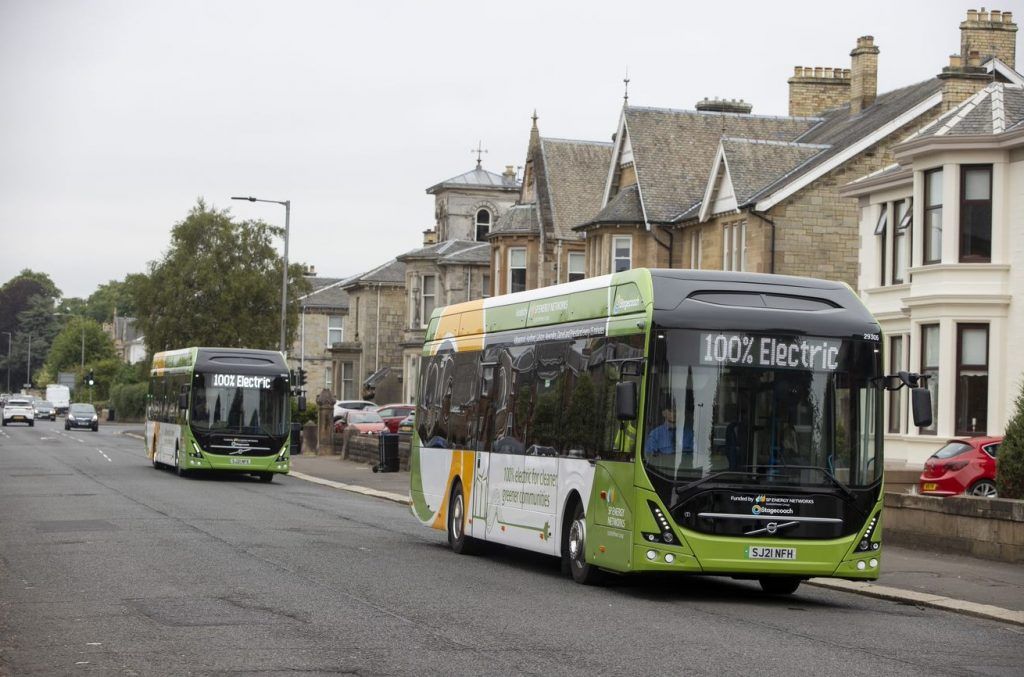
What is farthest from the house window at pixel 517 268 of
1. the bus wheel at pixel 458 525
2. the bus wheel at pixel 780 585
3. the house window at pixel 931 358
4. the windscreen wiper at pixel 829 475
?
the windscreen wiper at pixel 829 475

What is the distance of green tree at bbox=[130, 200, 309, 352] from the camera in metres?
67.4

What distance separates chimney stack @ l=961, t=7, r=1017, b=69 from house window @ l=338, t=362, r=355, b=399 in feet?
155

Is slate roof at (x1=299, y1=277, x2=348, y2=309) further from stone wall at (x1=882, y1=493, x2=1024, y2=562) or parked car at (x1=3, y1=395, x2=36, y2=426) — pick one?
stone wall at (x1=882, y1=493, x2=1024, y2=562)

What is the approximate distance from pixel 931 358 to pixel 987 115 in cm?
518

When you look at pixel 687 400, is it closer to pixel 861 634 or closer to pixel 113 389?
pixel 861 634

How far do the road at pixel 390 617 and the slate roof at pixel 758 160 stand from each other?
79.0ft

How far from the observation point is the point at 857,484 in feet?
48.2

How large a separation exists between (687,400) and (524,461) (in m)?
3.60

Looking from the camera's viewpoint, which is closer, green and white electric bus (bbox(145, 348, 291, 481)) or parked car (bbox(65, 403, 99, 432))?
green and white electric bus (bbox(145, 348, 291, 481))

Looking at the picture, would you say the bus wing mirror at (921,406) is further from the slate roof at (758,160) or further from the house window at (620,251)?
the house window at (620,251)

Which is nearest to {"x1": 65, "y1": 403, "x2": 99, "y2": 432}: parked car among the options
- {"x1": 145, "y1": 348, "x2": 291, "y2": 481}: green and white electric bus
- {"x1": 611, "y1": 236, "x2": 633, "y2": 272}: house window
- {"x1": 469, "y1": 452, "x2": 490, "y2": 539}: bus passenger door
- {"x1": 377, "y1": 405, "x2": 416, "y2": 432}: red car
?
{"x1": 377, "y1": 405, "x2": 416, "y2": 432}: red car

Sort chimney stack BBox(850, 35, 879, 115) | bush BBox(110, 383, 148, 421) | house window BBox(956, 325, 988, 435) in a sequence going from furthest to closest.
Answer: bush BBox(110, 383, 148, 421), chimney stack BBox(850, 35, 879, 115), house window BBox(956, 325, 988, 435)

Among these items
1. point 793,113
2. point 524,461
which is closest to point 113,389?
point 793,113

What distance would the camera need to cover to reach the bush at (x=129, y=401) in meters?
100
